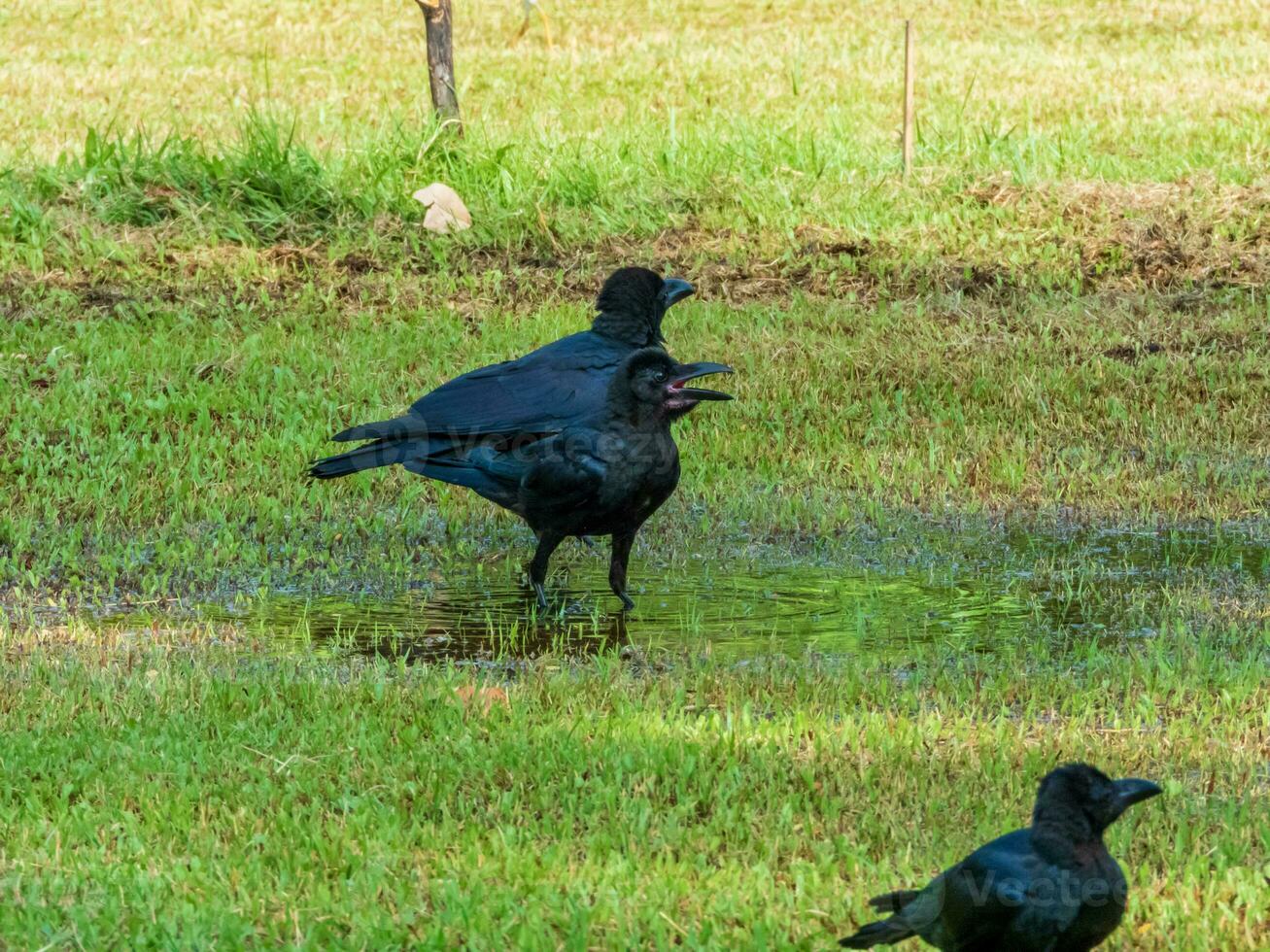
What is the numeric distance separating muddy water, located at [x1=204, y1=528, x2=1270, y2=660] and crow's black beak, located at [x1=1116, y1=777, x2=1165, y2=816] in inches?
110

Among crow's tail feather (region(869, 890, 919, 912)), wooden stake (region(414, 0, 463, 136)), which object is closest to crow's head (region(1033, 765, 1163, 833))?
crow's tail feather (region(869, 890, 919, 912))

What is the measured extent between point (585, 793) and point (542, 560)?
2.48m

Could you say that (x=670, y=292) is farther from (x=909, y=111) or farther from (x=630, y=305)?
(x=909, y=111)

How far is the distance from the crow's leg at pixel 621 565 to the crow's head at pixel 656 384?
1.76 ft

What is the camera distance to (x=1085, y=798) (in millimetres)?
3514

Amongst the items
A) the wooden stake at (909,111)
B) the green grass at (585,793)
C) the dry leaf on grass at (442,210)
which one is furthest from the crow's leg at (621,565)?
the wooden stake at (909,111)

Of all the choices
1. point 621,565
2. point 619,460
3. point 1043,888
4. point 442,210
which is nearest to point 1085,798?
point 1043,888

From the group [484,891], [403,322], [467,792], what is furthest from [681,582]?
[403,322]

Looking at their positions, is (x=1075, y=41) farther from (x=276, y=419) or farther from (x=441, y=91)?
(x=276, y=419)

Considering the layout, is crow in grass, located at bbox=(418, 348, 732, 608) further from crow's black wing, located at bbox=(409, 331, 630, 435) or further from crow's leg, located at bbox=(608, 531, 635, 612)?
crow's black wing, located at bbox=(409, 331, 630, 435)

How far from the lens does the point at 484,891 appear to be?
13.6 ft

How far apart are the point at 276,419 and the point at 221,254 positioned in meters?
3.39

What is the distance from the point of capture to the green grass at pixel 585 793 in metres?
4.04

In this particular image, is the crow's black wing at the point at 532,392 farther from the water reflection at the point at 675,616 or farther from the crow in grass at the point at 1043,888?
the crow in grass at the point at 1043,888
